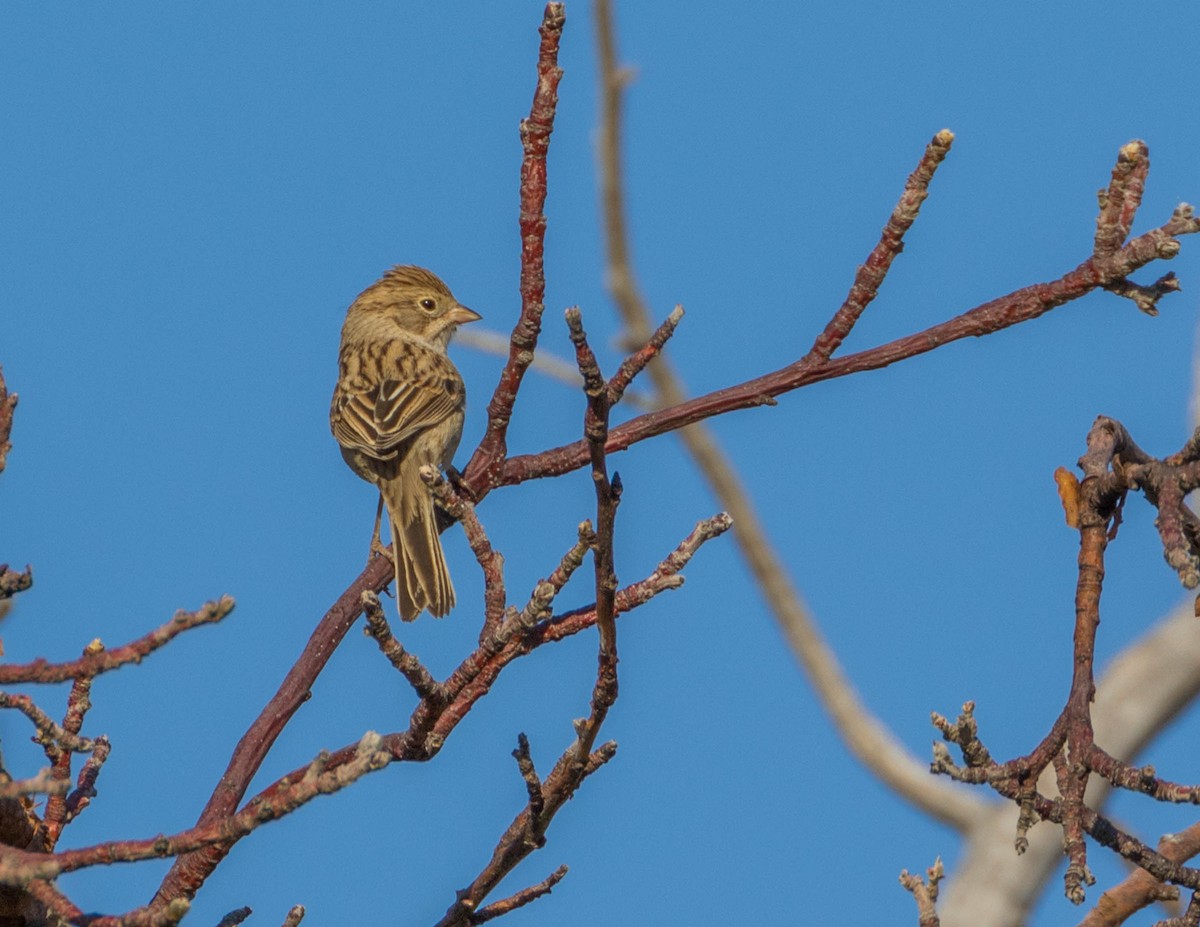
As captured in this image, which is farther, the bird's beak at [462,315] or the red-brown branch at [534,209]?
the bird's beak at [462,315]

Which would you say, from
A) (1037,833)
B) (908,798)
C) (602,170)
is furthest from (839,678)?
(602,170)

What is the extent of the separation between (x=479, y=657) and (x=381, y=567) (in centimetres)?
196

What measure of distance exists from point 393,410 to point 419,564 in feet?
4.80

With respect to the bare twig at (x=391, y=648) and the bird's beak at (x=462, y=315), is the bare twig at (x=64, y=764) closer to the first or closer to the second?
the bare twig at (x=391, y=648)

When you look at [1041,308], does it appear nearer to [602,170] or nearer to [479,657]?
[479,657]

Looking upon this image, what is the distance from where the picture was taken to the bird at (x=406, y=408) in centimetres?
692

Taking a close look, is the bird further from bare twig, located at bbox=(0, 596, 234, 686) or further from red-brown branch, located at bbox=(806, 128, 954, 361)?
bare twig, located at bbox=(0, 596, 234, 686)

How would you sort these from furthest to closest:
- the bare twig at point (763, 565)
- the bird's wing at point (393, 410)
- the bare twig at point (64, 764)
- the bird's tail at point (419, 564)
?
1. the bare twig at point (763, 565)
2. the bird's wing at point (393, 410)
3. the bird's tail at point (419, 564)
4. the bare twig at point (64, 764)

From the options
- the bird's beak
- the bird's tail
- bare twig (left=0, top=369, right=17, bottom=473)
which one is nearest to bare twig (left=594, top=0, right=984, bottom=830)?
the bird's beak

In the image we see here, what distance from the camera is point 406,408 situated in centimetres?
816

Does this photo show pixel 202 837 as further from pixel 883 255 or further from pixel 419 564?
pixel 419 564

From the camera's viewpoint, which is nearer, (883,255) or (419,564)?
(883,255)

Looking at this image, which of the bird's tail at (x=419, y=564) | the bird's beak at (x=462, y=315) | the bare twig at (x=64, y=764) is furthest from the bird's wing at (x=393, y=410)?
the bare twig at (x=64, y=764)

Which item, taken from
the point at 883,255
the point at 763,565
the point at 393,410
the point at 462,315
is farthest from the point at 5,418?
the point at 763,565
